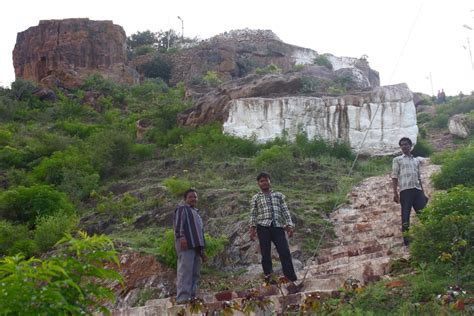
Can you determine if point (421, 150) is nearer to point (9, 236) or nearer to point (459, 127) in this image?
point (459, 127)

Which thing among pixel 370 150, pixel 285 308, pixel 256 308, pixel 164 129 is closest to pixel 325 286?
pixel 285 308

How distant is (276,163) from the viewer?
611 inches

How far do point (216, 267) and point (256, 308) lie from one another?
3.89 meters

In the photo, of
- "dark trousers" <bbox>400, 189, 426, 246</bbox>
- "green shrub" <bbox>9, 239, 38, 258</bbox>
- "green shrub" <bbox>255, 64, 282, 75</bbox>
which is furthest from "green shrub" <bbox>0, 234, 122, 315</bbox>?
"green shrub" <bbox>255, 64, 282, 75</bbox>

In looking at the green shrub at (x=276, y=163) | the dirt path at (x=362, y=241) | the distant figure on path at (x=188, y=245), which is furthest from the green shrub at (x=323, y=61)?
the distant figure on path at (x=188, y=245)

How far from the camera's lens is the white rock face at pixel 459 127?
2268 centimetres

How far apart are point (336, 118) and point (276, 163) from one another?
17.9 ft

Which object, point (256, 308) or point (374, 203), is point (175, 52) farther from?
point (256, 308)

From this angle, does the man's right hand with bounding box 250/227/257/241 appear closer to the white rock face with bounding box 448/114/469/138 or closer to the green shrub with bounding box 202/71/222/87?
the white rock face with bounding box 448/114/469/138

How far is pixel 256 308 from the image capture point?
18.2ft

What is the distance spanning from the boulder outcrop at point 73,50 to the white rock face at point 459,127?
19.6 metres

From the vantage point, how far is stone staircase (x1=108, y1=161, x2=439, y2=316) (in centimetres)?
606

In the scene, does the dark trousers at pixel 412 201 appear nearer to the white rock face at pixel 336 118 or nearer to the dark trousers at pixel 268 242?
the dark trousers at pixel 268 242

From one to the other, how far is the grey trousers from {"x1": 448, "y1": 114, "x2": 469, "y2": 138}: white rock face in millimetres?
17456
